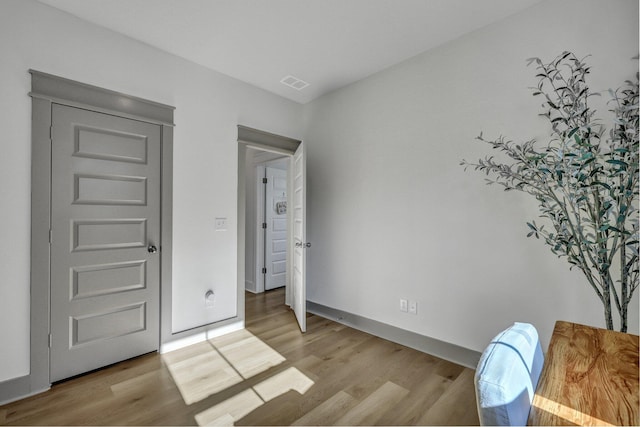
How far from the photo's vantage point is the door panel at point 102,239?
2.18m

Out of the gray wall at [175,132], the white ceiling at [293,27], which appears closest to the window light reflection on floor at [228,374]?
the gray wall at [175,132]

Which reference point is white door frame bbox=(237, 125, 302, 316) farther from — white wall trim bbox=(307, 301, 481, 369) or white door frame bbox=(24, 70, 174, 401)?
white door frame bbox=(24, 70, 174, 401)

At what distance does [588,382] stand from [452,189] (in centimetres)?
185

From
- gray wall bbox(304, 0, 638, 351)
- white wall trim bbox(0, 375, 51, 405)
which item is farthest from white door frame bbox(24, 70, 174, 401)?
gray wall bbox(304, 0, 638, 351)

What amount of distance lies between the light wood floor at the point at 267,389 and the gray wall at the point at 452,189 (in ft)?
1.65

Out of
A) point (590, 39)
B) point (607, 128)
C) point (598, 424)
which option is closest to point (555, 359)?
point (598, 424)

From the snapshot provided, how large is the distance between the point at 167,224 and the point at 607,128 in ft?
10.9

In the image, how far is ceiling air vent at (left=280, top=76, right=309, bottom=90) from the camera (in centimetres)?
324

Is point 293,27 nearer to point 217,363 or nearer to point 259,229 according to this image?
point 217,363

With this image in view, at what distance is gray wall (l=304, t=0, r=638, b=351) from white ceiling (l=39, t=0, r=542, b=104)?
0.24 meters

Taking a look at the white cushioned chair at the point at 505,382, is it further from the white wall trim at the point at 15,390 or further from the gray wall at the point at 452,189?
the white wall trim at the point at 15,390

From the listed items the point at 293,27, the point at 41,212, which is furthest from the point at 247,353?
the point at 293,27

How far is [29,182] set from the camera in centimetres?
205

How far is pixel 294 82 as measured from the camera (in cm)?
333
